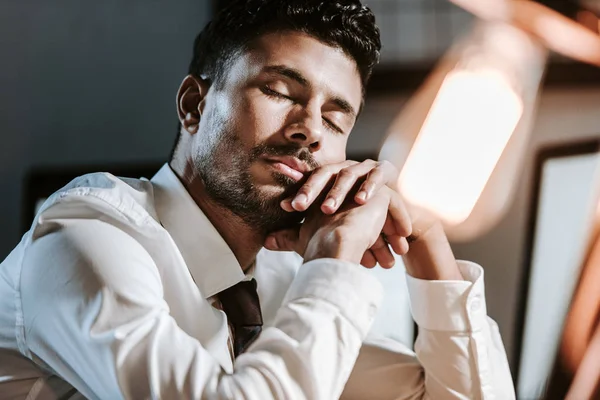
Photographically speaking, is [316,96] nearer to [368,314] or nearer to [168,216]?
[168,216]

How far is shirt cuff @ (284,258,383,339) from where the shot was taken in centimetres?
88

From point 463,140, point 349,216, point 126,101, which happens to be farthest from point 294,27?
point 126,101

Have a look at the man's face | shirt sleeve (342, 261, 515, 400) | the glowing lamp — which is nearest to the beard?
the man's face

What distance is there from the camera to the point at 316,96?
1190 millimetres

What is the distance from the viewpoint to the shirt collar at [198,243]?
1.19m

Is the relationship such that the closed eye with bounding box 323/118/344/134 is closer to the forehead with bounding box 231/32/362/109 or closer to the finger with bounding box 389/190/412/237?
the forehead with bounding box 231/32/362/109

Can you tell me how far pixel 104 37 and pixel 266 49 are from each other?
138cm

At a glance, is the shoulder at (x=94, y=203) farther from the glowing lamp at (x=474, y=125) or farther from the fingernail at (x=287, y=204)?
the glowing lamp at (x=474, y=125)

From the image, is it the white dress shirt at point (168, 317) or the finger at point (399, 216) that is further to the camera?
the finger at point (399, 216)

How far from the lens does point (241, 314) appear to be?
1184mm

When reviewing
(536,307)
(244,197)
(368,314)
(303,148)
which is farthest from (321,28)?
(536,307)

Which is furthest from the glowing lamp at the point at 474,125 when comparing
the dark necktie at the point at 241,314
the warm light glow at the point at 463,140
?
the dark necktie at the point at 241,314

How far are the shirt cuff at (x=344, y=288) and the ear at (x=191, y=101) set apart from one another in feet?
1.81

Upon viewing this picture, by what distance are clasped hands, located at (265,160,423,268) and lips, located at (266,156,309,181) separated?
5 centimetres
